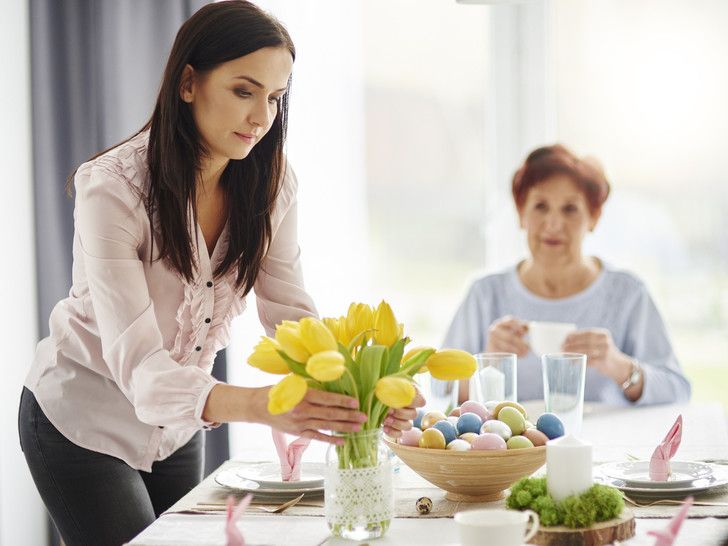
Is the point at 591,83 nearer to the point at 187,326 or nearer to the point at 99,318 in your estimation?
the point at 187,326

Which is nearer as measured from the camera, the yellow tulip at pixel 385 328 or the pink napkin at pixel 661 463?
the yellow tulip at pixel 385 328

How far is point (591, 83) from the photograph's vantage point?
348 centimetres

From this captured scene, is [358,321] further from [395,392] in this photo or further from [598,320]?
[598,320]

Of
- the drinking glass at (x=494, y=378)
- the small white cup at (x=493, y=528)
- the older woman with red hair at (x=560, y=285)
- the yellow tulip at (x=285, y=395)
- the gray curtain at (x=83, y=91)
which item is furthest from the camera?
the gray curtain at (x=83, y=91)

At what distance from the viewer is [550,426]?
1577 mm

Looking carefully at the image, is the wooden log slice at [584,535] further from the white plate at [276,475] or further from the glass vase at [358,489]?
the white plate at [276,475]

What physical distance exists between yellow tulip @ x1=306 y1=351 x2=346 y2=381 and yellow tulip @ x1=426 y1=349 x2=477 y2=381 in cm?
21

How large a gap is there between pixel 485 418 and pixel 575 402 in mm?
251

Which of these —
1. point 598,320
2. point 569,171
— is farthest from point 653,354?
point 569,171

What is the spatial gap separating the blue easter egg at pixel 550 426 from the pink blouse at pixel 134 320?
0.54 metres

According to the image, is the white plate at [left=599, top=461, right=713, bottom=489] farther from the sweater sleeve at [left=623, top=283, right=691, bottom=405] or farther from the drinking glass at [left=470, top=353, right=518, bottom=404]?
the sweater sleeve at [left=623, top=283, right=691, bottom=405]

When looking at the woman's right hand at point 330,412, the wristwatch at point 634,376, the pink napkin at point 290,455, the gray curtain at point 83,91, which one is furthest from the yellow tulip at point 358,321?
the gray curtain at point 83,91

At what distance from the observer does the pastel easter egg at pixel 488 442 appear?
150cm

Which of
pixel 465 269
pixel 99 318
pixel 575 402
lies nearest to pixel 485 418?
pixel 575 402
